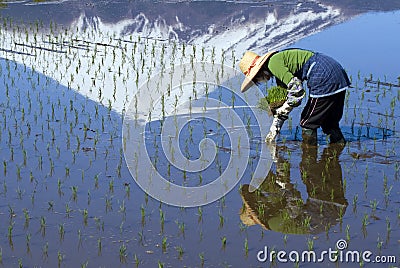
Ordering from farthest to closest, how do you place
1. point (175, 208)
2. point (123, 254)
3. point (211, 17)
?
point (211, 17) < point (175, 208) < point (123, 254)

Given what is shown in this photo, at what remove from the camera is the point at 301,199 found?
16.1 ft

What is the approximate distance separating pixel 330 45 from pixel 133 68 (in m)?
3.04

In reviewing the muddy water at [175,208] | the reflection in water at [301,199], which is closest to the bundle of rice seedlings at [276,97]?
the muddy water at [175,208]

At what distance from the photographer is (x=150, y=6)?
14.5 meters

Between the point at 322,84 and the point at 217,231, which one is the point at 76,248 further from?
the point at 322,84

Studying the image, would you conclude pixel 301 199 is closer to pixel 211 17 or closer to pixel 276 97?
pixel 276 97

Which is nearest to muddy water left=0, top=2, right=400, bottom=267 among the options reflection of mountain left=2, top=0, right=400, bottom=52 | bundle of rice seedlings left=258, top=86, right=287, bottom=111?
bundle of rice seedlings left=258, top=86, right=287, bottom=111

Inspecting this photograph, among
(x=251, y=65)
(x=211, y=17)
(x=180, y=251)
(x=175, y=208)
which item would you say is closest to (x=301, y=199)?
(x=175, y=208)

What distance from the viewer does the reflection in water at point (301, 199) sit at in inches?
178

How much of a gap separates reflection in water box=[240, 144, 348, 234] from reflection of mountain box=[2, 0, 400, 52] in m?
4.95

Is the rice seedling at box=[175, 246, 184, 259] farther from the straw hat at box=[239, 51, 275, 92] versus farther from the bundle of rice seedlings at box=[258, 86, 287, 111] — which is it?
the bundle of rice seedlings at box=[258, 86, 287, 111]

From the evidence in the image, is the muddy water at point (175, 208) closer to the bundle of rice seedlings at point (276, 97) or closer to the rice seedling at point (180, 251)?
the rice seedling at point (180, 251)

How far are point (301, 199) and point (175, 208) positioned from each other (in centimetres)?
82

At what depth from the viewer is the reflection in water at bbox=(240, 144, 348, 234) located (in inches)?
178
